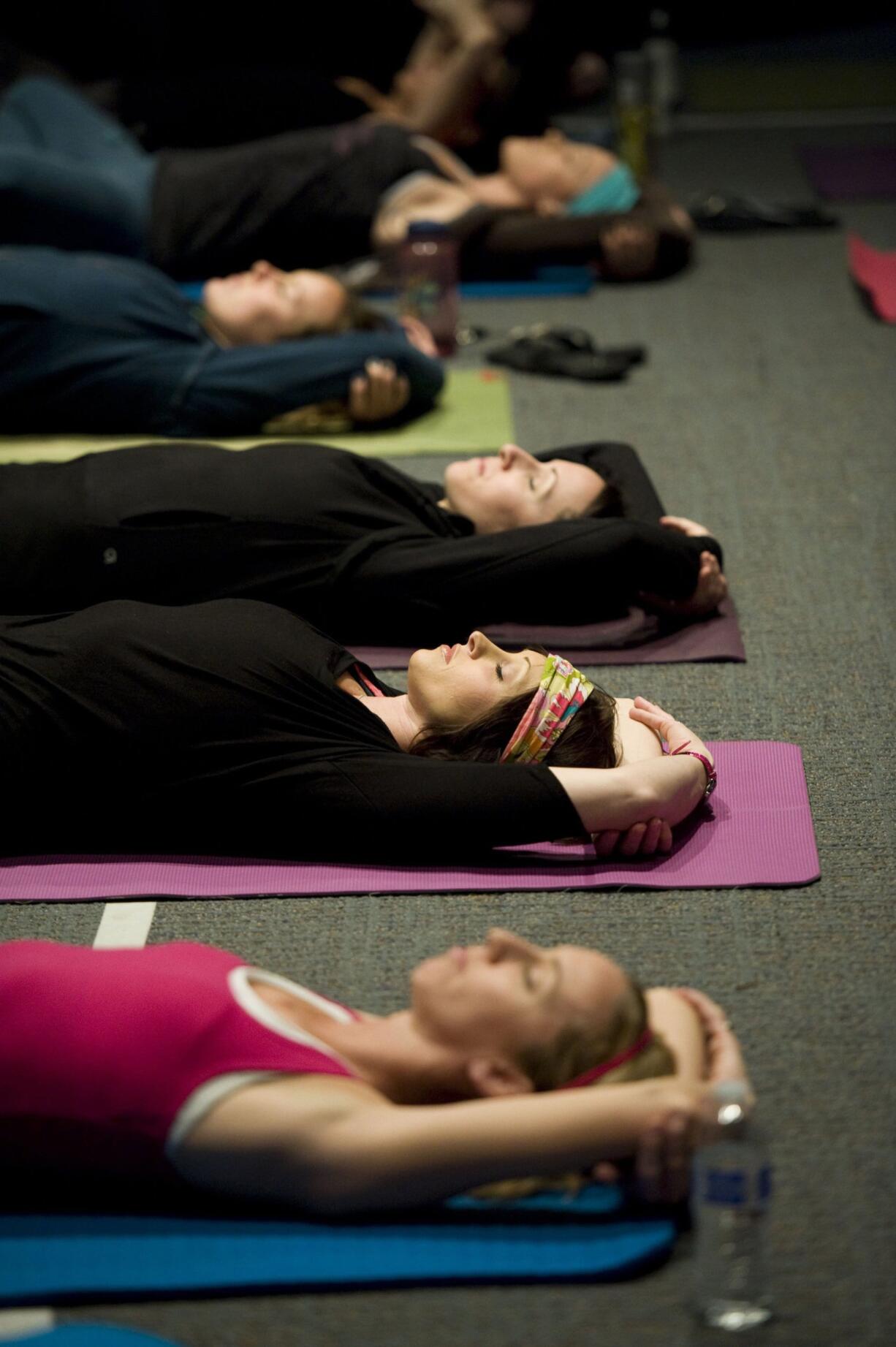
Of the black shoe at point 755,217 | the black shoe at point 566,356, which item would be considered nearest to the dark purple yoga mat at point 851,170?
the black shoe at point 755,217

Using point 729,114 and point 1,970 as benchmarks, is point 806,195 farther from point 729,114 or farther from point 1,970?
point 1,970

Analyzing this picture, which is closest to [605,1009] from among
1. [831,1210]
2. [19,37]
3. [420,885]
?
[831,1210]

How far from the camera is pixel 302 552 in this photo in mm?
2670

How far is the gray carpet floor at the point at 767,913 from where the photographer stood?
148 centimetres

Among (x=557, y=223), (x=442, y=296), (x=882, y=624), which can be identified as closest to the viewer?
(x=882, y=624)

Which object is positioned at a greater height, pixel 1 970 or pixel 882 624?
pixel 1 970

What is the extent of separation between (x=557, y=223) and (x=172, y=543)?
2.50 m

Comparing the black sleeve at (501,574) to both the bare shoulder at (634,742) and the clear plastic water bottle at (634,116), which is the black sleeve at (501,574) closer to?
the bare shoulder at (634,742)

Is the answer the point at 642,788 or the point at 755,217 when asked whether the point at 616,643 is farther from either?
the point at 755,217

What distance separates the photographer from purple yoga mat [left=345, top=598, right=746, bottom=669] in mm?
2674

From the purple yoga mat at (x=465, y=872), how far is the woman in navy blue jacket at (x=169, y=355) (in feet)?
5.01

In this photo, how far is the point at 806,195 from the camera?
5.60 metres

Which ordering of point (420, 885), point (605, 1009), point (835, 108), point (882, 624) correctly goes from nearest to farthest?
point (605, 1009) < point (420, 885) < point (882, 624) < point (835, 108)

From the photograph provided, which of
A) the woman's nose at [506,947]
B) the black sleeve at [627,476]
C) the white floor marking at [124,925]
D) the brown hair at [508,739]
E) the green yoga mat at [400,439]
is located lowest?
the green yoga mat at [400,439]
